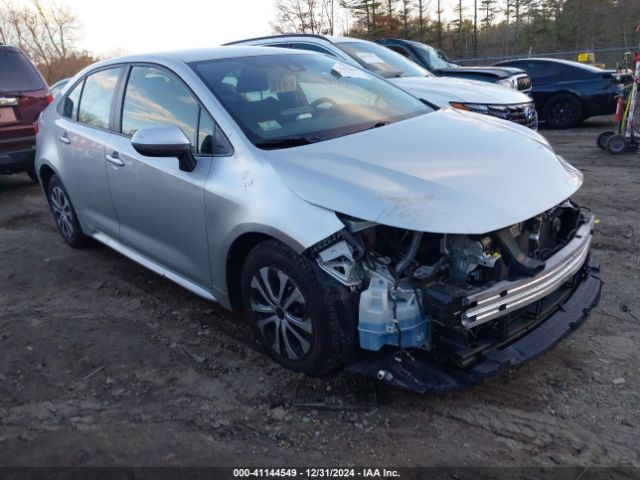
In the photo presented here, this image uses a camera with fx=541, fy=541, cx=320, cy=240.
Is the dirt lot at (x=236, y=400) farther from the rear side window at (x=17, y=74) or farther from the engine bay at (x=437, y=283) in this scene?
the rear side window at (x=17, y=74)

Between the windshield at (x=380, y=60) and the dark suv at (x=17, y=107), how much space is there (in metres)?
4.33

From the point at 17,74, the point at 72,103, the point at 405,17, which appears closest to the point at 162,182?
the point at 72,103

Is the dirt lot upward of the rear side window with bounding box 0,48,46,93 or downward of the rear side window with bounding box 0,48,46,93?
downward

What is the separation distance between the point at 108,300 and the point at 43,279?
89 centimetres

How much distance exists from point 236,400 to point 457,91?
5098 mm

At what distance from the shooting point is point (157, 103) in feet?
11.9

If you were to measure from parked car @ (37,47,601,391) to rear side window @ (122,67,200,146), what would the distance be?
14 millimetres

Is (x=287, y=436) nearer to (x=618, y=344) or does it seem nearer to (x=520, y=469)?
(x=520, y=469)

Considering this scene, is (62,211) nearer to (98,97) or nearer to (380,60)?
(98,97)

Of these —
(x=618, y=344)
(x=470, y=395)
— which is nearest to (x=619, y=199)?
(x=618, y=344)

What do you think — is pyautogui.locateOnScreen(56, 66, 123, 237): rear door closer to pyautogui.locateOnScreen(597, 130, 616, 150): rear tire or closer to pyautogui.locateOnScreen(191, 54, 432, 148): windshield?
pyautogui.locateOnScreen(191, 54, 432, 148): windshield

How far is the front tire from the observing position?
8.57 feet

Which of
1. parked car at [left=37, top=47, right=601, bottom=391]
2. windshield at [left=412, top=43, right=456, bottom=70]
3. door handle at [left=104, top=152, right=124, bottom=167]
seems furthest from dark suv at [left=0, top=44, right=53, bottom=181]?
windshield at [left=412, top=43, right=456, bottom=70]

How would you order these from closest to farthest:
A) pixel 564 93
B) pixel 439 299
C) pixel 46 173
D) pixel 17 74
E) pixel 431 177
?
pixel 439 299 < pixel 431 177 < pixel 46 173 < pixel 17 74 < pixel 564 93
